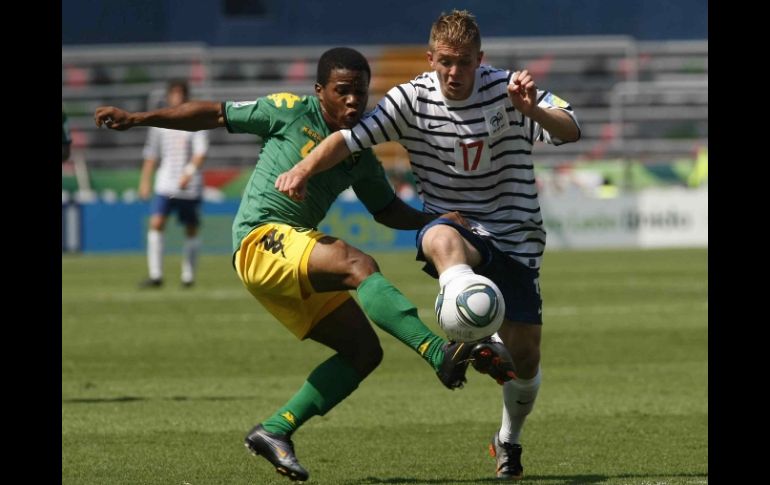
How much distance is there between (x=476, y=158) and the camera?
21.9 ft

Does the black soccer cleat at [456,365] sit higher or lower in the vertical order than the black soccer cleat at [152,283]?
higher

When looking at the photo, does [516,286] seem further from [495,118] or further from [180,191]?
[180,191]

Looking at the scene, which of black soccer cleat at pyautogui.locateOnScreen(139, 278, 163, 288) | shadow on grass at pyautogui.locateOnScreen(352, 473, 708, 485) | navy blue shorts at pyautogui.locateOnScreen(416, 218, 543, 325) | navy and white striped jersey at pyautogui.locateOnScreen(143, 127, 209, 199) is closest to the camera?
shadow on grass at pyautogui.locateOnScreen(352, 473, 708, 485)

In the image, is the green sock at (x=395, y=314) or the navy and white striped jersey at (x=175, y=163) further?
the navy and white striped jersey at (x=175, y=163)

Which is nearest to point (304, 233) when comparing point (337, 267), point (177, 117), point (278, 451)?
point (337, 267)

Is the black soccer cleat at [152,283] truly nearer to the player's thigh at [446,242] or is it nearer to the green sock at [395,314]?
the player's thigh at [446,242]

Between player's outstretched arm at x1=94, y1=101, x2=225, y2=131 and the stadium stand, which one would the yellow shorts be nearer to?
player's outstretched arm at x1=94, y1=101, x2=225, y2=131

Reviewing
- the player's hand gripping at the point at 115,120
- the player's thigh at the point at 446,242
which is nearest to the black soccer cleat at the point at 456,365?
the player's thigh at the point at 446,242

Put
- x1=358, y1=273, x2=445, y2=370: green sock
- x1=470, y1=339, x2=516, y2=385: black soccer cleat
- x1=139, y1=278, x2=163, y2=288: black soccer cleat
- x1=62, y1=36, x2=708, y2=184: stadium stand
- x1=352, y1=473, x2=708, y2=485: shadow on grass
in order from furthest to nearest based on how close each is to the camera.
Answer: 1. x1=62, y1=36, x2=708, y2=184: stadium stand
2. x1=139, y1=278, x2=163, y2=288: black soccer cleat
3. x1=352, y1=473, x2=708, y2=485: shadow on grass
4. x1=358, y1=273, x2=445, y2=370: green sock
5. x1=470, y1=339, x2=516, y2=385: black soccer cleat

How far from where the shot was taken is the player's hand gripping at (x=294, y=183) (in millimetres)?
6254

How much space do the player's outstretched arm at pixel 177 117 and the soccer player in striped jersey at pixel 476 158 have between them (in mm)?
688

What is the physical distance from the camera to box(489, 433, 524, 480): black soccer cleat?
22.9ft

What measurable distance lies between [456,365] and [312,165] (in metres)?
1.21

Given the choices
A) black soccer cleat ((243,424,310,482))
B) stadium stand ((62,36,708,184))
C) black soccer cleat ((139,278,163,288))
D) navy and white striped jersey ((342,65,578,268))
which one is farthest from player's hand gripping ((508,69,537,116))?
stadium stand ((62,36,708,184))
